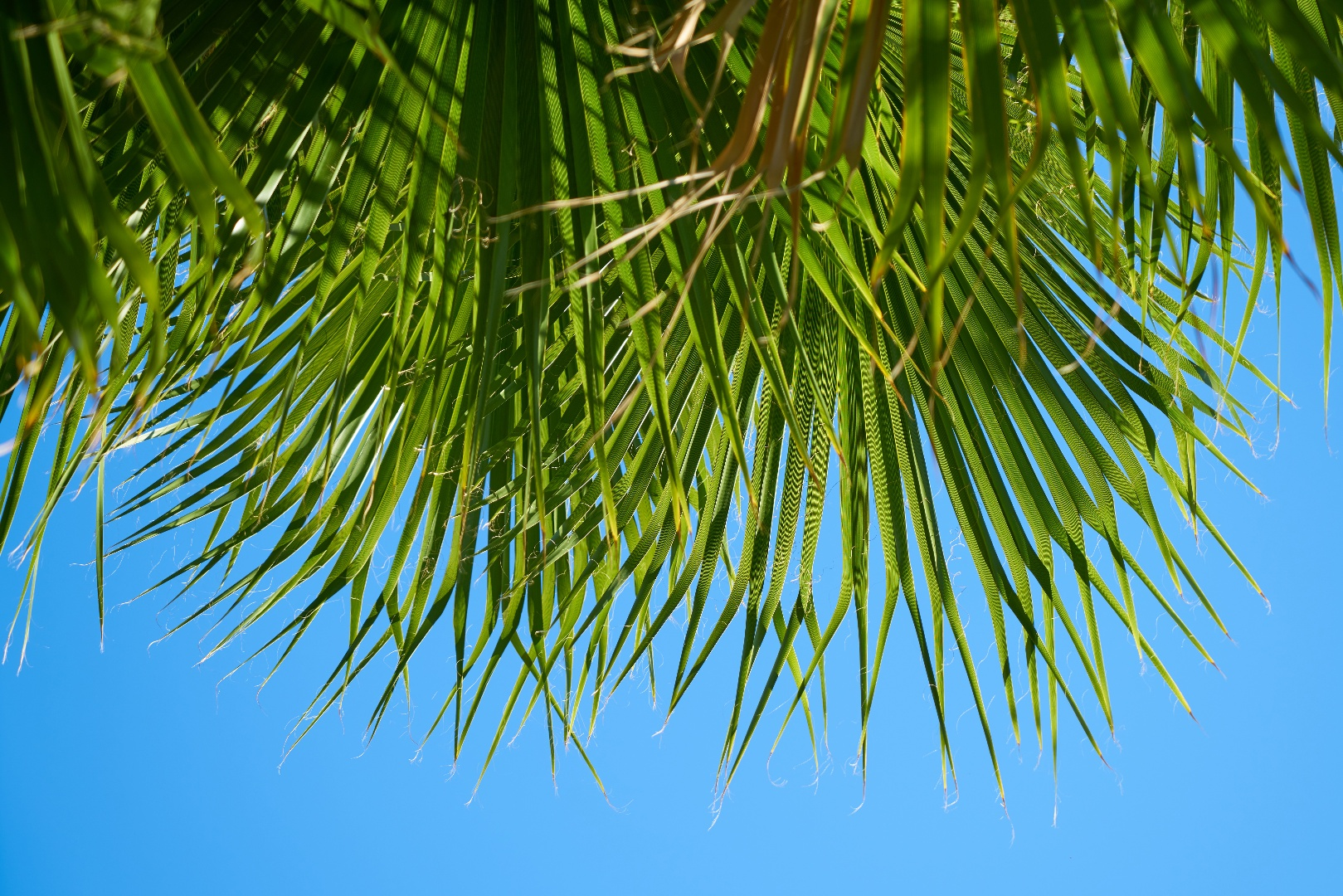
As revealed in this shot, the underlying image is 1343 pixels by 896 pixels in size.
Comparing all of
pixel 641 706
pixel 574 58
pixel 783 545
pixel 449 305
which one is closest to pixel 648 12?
pixel 574 58

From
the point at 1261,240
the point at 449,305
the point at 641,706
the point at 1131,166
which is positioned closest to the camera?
the point at 1261,240

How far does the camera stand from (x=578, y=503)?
24.9 inches

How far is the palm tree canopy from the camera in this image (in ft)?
0.79

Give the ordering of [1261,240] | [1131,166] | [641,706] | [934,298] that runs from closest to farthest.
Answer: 1. [934,298]
2. [1261,240]
3. [1131,166]
4. [641,706]

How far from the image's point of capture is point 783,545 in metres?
0.55

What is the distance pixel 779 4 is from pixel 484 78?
0.85 feet

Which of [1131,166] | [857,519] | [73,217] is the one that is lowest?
[73,217]

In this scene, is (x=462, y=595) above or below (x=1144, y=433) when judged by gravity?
below

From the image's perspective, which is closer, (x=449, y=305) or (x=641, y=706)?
(x=449, y=305)

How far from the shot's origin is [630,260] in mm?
441

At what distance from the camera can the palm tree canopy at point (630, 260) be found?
0.24 metres

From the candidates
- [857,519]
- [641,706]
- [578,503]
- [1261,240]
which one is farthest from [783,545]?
[641,706]

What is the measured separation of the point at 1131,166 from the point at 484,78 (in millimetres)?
392

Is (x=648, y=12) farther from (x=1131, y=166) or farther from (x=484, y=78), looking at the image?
(x=1131, y=166)
